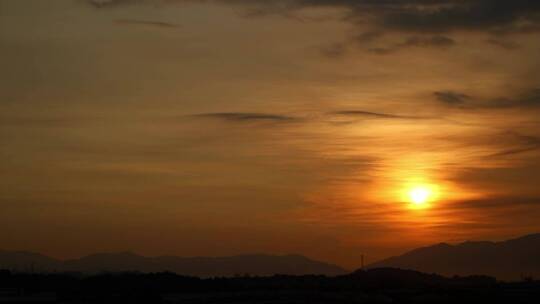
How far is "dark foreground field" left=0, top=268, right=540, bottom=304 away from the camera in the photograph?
5006 centimetres

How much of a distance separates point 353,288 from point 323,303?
40.0ft

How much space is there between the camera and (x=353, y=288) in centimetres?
5981

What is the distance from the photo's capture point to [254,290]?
192 ft

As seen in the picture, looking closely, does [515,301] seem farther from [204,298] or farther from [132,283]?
[132,283]

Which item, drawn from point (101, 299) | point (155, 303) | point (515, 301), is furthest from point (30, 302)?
point (515, 301)

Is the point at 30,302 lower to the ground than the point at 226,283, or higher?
lower

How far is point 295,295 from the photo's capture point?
51594 mm

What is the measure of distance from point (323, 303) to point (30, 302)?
15198mm

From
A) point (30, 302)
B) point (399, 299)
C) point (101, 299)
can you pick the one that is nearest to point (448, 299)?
point (399, 299)

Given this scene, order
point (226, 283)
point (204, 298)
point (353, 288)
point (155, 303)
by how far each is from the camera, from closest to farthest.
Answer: point (155, 303)
point (204, 298)
point (353, 288)
point (226, 283)

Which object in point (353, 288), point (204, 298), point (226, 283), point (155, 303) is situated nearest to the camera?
point (155, 303)

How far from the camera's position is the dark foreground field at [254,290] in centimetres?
5006

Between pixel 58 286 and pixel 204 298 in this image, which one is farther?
pixel 58 286

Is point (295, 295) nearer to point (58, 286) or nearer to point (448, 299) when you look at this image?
point (448, 299)
